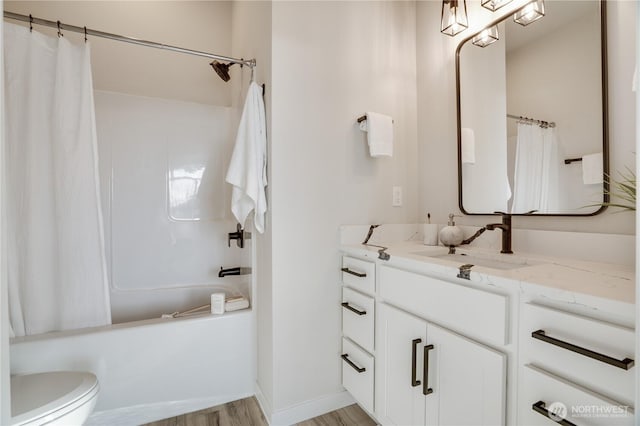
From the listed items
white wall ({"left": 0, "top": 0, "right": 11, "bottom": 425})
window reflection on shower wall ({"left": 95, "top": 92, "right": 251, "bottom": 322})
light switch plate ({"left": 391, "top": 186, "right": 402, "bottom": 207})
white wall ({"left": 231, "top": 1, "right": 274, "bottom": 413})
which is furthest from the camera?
window reflection on shower wall ({"left": 95, "top": 92, "right": 251, "bottom": 322})

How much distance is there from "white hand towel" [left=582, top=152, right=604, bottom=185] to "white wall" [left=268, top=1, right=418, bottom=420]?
932 mm

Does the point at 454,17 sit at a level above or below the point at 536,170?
above

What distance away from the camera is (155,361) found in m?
1.65

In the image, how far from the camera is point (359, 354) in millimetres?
1608

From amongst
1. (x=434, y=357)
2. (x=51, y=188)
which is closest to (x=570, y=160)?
(x=434, y=357)

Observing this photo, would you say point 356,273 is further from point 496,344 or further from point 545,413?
point 545,413

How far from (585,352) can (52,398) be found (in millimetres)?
1653

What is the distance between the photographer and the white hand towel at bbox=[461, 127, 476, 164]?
1.72 m

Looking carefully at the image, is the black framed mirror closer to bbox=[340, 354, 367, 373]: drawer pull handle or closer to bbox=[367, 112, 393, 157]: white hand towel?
bbox=[367, 112, 393, 157]: white hand towel

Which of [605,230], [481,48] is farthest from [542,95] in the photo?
[605,230]

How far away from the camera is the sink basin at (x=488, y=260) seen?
1311 mm

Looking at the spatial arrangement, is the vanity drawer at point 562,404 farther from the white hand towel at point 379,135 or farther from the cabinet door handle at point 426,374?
the white hand towel at point 379,135

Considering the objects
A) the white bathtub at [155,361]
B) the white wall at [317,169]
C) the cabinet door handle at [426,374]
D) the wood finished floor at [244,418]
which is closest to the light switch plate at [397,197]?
the white wall at [317,169]

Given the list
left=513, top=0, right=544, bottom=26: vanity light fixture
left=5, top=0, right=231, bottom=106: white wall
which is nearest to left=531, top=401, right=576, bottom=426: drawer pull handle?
left=513, top=0, right=544, bottom=26: vanity light fixture
